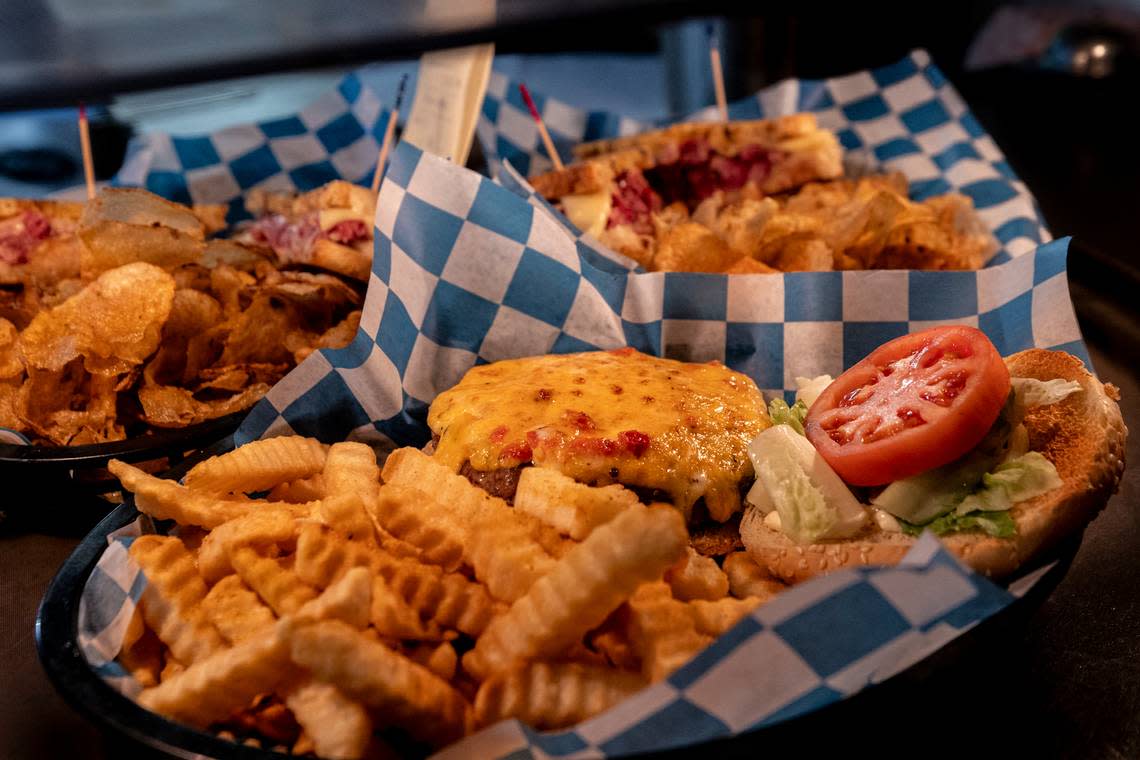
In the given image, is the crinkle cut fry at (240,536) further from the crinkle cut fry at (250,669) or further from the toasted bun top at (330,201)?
the toasted bun top at (330,201)

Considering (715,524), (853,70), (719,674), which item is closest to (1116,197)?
(853,70)

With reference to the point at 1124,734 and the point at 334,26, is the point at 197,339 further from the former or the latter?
the point at 1124,734

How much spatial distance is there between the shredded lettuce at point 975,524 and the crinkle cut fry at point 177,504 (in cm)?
121

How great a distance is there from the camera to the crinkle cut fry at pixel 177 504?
1.53 meters

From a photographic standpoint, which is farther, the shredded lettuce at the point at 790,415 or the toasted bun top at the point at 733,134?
the toasted bun top at the point at 733,134

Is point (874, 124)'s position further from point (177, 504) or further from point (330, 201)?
point (177, 504)

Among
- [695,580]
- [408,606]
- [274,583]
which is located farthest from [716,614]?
[274,583]

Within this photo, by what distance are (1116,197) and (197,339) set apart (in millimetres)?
3729

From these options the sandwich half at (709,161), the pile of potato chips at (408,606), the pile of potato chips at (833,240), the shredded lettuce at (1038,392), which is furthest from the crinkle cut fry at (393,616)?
the sandwich half at (709,161)

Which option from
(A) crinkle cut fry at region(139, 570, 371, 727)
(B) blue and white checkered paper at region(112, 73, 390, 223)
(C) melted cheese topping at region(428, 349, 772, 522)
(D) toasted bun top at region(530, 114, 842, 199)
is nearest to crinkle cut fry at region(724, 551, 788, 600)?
(C) melted cheese topping at region(428, 349, 772, 522)

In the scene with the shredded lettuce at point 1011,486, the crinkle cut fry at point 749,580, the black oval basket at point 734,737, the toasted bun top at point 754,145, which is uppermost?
the toasted bun top at point 754,145

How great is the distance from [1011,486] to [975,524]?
0.32 ft

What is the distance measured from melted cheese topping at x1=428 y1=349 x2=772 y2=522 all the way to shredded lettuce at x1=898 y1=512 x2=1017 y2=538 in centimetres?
37

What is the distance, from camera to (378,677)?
114cm
